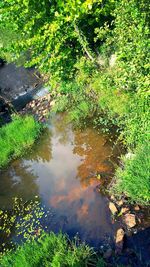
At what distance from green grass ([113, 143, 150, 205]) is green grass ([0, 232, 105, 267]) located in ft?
5.06

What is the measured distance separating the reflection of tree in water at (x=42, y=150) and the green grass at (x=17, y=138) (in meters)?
0.25

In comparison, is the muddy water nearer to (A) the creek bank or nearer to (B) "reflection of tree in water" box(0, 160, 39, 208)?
(B) "reflection of tree in water" box(0, 160, 39, 208)

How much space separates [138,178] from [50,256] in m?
2.38

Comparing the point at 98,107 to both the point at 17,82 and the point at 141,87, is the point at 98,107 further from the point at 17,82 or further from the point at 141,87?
the point at 17,82

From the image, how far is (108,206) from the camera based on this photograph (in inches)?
305

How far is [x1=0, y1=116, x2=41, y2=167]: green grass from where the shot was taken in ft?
38.2

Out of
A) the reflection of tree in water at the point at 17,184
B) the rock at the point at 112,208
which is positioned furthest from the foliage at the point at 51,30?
the rock at the point at 112,208

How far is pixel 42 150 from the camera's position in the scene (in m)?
11.6

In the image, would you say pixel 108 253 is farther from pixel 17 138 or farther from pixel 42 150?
pixel 17 138

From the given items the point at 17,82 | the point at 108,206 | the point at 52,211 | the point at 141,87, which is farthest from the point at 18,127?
the point at 17,82

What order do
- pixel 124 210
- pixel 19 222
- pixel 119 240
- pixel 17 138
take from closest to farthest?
1. pixel 119 240
2. pixel 124 210
3. pixel 19 222
4. pixel 17 138

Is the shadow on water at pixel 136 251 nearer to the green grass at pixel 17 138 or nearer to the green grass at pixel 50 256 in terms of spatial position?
the green grass at pixel 50 256

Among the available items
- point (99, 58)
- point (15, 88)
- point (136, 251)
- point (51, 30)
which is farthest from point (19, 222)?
point (15, 88)

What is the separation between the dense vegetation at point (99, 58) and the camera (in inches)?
273
